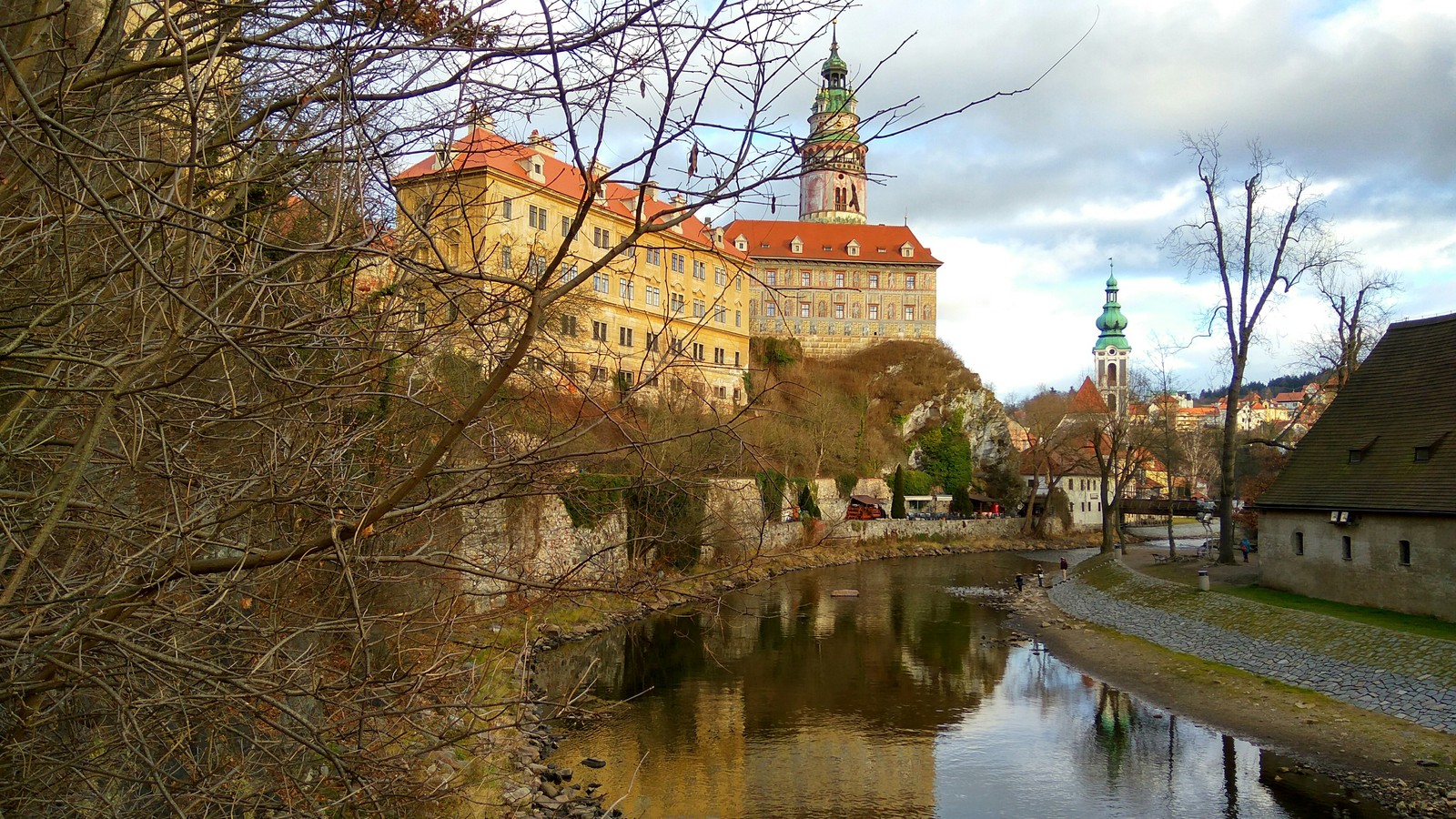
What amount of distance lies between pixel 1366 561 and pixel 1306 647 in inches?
97.5

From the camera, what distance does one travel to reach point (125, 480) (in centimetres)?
310

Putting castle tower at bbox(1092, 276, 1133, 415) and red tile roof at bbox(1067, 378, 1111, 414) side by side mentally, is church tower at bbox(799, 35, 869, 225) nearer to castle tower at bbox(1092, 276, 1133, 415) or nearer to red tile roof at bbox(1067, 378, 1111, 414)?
red tile roof at bbox(1067, 378, 1111, 414)

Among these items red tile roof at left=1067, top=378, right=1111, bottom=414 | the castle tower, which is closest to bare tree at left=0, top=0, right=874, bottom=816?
red tile roof at left=1067, top=378, right=1111, bottom=414

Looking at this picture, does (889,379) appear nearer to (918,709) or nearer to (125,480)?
(918,709)

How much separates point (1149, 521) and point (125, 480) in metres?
65.4

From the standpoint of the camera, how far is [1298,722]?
12.7 metres

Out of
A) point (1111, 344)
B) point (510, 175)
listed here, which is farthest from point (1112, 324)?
point (510, 175)

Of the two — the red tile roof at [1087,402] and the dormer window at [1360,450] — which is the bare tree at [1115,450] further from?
the dormer window at [1360,450]

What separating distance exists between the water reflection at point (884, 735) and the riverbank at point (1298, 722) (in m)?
0.50

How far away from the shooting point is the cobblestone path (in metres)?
12.4

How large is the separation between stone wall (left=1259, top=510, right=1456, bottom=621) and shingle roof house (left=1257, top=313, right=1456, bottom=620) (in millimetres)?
17

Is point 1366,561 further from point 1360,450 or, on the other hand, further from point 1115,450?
point 1115,450

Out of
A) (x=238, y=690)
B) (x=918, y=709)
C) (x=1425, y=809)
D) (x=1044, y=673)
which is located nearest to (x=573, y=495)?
(x=238, y=690)

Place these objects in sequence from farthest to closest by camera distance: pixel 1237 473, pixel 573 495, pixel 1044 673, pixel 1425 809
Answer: pixel 1237 473 → pixel 1044 673 → pixel 1425 809 → pixel 573 495
